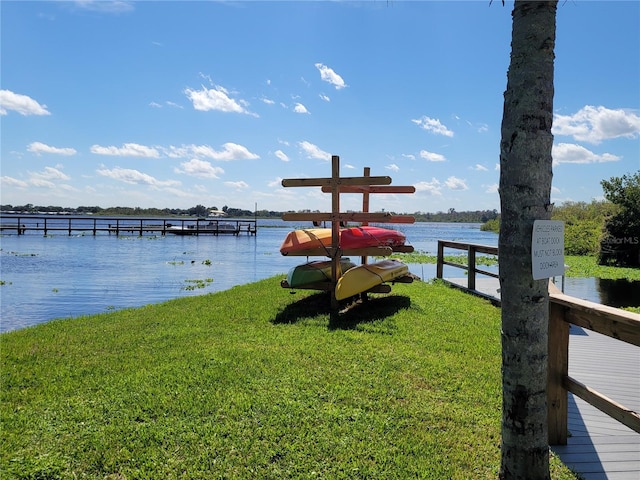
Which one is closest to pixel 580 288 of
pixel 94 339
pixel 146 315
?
pixel 146 315

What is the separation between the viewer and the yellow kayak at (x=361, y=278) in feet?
23.1

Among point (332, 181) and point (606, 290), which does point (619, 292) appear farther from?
point (332, 181)

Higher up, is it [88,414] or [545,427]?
[545,427]

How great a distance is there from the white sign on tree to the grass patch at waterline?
1.43 m

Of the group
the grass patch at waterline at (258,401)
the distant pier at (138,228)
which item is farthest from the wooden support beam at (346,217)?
the distant pier at (138,228)

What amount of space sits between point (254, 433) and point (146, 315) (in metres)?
5.44

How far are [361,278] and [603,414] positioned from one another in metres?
4.02

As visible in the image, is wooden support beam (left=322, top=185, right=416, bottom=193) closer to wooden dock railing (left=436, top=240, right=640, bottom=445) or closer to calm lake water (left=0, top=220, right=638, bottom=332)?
wooden dock railing (left=436, top=240, right=640, bottom=445)

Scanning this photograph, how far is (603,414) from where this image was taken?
12.0 feet

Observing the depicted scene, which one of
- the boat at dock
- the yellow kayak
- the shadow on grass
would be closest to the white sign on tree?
the shadow on grass

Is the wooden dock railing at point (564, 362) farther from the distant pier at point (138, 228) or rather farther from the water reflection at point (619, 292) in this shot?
the distant pier at point (138, 228)

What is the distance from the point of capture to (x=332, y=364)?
452 centimetres

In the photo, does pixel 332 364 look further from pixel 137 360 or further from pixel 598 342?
pixel 598 342

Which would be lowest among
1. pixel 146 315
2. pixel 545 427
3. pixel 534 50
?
pixel 146 315
